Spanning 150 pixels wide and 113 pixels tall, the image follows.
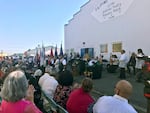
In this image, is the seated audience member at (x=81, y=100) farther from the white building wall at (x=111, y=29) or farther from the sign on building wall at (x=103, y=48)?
the sign on building wall at (x=103, y=48)

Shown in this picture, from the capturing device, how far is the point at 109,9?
26.4 m

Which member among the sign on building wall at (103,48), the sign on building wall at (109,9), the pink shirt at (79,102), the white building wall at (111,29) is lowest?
the pink shirt at (79,102)

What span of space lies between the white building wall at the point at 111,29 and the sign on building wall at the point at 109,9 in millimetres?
310

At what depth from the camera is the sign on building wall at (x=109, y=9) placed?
78.1ft

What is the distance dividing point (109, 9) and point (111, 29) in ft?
5.95

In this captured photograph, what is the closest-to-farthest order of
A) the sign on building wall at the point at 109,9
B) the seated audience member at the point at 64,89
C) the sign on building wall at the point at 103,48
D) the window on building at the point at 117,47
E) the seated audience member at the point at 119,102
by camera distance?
1. the seated audience member at the point at 119,102
2. the seated audience member at the point at 64,89
3. the sign on building wall at the point at 109,9
4. the window on building at the point at 117,47
5. the sign on building wall at the point at 103,48

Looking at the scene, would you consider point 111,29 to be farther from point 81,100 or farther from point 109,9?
point 81,100

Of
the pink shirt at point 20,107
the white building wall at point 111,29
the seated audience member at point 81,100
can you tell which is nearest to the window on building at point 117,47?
the white building wall at point 111,29

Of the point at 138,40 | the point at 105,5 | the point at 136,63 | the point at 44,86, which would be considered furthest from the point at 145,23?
the point at 44,86

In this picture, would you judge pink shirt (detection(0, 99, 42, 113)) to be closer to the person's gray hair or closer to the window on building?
the person's gray hair

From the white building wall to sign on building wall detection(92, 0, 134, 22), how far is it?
12.2 inches

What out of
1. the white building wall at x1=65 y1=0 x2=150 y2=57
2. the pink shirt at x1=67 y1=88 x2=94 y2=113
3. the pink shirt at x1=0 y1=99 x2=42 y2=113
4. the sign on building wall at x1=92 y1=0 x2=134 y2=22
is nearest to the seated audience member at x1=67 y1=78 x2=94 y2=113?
the pink shirt at x1=67 y1=88 x2=94 y2=113

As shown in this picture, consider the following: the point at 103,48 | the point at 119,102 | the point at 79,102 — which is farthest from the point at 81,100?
the point at 103,48

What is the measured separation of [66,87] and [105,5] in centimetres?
2126
